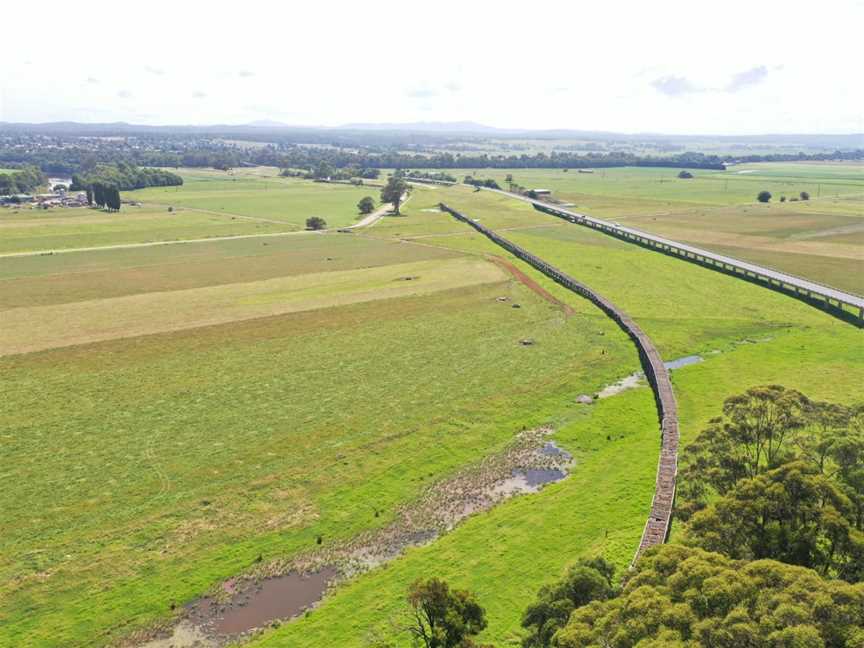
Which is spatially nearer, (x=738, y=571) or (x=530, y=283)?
(x=738, y=571)

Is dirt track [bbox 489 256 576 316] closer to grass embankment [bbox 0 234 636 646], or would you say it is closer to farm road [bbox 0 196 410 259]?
grass embankment [bbox 0 234 636 646]

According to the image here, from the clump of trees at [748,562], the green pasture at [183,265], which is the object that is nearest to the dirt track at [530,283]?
the green pasture at [183,265]

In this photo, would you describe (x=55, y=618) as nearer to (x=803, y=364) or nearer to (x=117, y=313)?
(x=117, y=313)

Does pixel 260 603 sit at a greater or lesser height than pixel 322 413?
lesser

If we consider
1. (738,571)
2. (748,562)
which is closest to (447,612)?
(738,571)

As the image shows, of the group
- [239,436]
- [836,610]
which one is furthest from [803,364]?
[239,436]

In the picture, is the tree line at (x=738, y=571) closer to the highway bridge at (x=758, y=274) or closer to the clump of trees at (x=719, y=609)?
the clump of trees at (x=719, y=609)

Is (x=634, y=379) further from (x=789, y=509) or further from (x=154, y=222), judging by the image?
(x=154, y=222)

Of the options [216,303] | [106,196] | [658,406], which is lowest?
[658,406]
